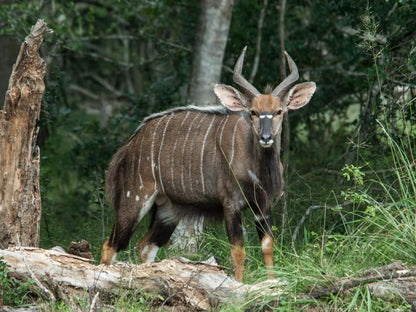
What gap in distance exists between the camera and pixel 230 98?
4.94m

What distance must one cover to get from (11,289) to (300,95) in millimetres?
2210

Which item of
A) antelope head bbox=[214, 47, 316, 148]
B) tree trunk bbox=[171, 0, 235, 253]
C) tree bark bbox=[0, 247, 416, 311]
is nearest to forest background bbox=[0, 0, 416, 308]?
tree trunk bbox=[171, 0, 235, 253]

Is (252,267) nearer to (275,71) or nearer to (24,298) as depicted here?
(24,298)

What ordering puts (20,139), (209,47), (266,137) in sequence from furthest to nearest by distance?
1. (209,47)
2. (266,137)
3. (20,139)

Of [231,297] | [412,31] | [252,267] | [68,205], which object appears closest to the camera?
[231,297]

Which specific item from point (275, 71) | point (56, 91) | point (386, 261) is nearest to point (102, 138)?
point (56, 91)

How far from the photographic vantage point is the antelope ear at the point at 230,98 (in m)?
4.91

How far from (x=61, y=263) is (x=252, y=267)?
1435 millimetres

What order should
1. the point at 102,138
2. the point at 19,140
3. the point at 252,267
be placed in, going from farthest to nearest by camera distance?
the point at 102,138, the point at 252,267, the point at 19,140

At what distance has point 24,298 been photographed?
383 centimetres

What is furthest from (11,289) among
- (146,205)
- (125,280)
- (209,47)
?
(209,47)

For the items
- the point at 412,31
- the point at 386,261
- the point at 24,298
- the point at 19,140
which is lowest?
the point at 24,298

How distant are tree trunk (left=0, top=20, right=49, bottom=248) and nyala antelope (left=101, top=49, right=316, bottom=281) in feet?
2.94

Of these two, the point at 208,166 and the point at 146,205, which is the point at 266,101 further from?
the point at 146,205
